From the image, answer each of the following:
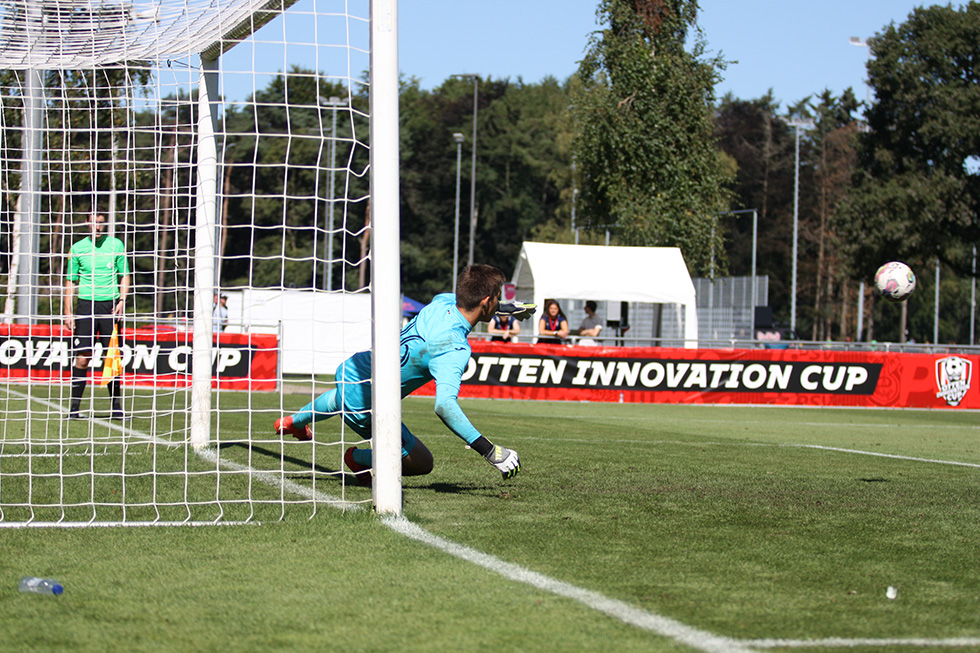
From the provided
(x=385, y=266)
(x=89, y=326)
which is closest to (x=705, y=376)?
(x=89, y=326)

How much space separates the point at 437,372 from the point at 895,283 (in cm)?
1028

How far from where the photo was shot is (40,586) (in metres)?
3.69

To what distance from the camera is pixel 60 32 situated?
7449 millimetres

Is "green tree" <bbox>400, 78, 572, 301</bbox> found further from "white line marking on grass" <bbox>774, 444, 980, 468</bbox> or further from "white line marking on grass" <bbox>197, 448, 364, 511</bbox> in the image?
"white line marking on grass" <bbox>197, 448, 364, 511</bbox>

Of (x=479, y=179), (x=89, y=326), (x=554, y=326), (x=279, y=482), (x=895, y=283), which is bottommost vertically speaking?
(x=279, y=482)

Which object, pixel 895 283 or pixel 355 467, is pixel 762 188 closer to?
pixel 895 283

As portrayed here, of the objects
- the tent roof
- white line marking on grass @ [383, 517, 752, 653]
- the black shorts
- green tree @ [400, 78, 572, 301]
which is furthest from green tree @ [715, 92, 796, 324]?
white line marking on grass @ [383, 517, 752, 653]

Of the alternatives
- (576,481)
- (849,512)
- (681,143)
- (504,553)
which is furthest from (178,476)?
(681,143)

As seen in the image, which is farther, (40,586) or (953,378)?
(953,378)

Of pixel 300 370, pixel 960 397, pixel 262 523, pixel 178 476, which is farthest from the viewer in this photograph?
pixel 300 370

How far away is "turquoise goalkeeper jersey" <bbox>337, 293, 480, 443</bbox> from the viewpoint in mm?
5568

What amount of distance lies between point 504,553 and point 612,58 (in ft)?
101

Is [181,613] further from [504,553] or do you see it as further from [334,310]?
[334,310]

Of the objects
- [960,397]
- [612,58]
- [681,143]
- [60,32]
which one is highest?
[612,58]
